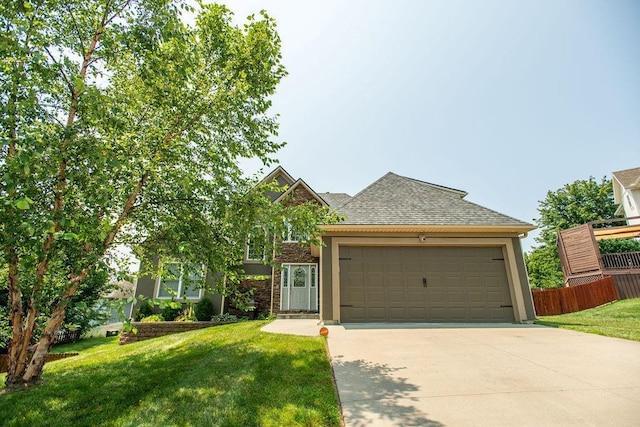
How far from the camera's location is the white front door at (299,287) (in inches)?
523

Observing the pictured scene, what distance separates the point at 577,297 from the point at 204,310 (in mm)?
17561

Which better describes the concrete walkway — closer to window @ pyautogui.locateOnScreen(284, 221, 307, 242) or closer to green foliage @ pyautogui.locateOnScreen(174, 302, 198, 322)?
window @ pyautogui.locateOnScreen(284, 221, 307, 242)

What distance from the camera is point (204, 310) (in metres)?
12.7

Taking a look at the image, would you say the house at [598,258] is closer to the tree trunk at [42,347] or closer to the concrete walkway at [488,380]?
the concrete walkway at [488,380]

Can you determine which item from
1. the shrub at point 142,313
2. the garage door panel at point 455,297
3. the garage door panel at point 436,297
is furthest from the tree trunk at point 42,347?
the garage door panel at point 455,297

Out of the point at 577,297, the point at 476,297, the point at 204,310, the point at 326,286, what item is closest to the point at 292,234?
the point at 326,286

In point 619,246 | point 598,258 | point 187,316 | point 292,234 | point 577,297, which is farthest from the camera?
point 619,246

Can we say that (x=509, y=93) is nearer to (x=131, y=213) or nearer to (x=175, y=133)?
(x=175, y=133)

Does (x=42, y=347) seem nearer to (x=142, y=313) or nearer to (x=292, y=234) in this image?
(x=292, y=234)

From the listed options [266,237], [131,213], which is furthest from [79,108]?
[266,237]

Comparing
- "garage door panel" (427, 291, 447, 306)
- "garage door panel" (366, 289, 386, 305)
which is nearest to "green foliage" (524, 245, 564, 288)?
"garage door panel" (427, 291, 447, 306)

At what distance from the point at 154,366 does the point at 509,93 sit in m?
13.2

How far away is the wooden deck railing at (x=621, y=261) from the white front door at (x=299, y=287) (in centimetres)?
1490

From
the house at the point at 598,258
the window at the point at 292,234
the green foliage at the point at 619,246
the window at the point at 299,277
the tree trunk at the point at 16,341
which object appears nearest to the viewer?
the tree trunk at the point at 16,341
